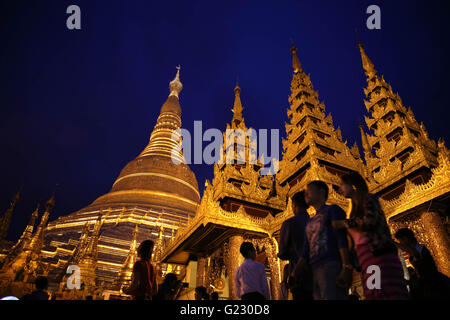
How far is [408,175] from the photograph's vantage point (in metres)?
11.4

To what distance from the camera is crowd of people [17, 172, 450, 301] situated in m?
3.01

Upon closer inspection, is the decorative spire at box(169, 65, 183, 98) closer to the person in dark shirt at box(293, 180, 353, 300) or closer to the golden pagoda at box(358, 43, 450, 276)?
the golden pagoda at box(358, 43, 450, 276)

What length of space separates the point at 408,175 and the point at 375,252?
10118 mm

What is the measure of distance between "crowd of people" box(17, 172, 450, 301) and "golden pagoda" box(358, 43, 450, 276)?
5.57 metres

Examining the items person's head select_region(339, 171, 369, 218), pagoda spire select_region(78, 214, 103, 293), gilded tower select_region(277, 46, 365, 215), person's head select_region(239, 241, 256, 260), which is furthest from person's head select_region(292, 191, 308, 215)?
pagoda spire select_region(78, 214, 103, 293)

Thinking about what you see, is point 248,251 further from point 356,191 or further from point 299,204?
point 356,191

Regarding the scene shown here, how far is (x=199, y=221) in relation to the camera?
10.8 m

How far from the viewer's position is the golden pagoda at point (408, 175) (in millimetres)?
8430

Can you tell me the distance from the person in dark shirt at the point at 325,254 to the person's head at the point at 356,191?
0.54ft

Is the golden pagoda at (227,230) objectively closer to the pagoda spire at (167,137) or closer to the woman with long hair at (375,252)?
the woman with long hair at (375,252)

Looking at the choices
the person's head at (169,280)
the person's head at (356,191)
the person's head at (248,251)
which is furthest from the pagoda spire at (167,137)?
the person's head at (356,191)

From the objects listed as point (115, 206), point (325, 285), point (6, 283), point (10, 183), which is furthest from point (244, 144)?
point (10, 183)
